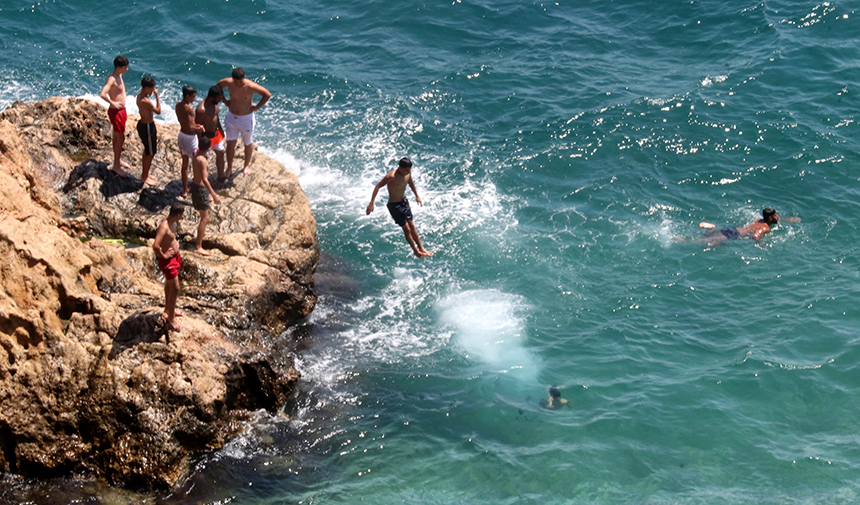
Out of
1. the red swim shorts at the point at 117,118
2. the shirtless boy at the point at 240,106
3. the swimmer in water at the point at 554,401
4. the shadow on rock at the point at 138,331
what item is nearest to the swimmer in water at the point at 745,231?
the swimmer in water at the point at 554,401

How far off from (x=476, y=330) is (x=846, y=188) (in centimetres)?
1029

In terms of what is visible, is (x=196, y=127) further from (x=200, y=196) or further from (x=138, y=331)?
(x=138, y=331)

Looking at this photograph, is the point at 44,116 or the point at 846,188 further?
the point at 846,188

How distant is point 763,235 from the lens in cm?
1564

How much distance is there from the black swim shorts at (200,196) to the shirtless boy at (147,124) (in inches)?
63.7

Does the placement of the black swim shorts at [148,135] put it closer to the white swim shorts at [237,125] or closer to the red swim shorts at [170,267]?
the white swim shorts at [237,125]

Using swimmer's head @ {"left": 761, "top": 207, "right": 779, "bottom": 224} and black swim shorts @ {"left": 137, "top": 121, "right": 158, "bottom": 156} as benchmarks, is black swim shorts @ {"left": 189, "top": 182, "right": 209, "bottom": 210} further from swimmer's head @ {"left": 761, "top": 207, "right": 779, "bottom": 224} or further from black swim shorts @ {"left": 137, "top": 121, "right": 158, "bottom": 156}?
swimmer's head @ {"left": 761, "top": 207, "right": 779, "bottom": 224}

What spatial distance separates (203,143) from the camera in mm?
12836

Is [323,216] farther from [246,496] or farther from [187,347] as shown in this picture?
[246,496]

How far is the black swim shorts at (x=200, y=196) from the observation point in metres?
12.1

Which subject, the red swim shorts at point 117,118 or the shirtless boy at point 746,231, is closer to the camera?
the red swim shorts at point 117,118

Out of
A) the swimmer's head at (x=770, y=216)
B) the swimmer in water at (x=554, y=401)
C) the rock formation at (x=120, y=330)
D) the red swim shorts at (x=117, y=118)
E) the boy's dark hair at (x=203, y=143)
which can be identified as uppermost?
the red swim shorts at (x=117, y=118)

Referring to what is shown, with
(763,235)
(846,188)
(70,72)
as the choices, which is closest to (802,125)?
(846,188)

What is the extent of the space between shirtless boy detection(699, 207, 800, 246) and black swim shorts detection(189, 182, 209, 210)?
10636 mm
